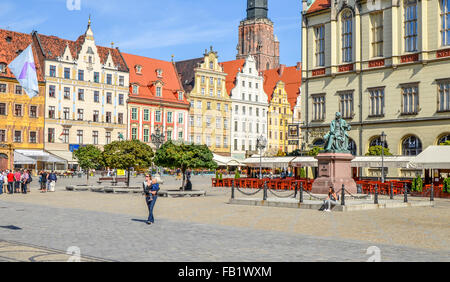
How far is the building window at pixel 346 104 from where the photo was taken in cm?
4858

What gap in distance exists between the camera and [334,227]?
15.5m

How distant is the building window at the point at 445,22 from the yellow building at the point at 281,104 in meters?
46.8

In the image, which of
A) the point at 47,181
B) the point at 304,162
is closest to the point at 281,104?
the point at 304,162

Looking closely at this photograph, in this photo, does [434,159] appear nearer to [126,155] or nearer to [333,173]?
[333,173]

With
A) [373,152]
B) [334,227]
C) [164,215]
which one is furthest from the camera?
[373,152]

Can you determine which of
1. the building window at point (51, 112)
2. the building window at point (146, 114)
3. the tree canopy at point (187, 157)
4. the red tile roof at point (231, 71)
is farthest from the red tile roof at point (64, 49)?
the tree canopy at point (187, 157)

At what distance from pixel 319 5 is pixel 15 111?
36.4 meters

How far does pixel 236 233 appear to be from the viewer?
13984 mm

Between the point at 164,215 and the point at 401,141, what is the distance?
30465mm

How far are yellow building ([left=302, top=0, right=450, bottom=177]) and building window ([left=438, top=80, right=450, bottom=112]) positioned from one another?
6 centimetres

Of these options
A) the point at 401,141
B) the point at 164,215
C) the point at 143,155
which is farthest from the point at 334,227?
the point at 401,141

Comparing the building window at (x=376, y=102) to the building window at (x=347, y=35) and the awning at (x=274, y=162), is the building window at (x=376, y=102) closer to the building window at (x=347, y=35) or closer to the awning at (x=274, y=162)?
the building window at (x=347, y=35)
